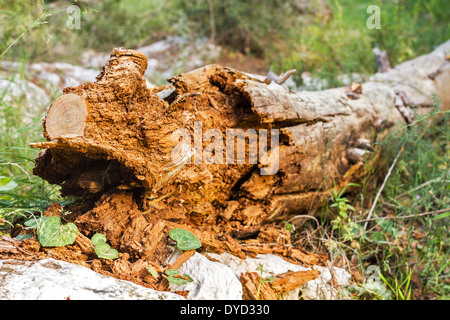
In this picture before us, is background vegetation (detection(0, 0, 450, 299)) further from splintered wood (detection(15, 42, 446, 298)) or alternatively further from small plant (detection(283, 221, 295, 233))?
splintered wood (detection(15, 42, 446, 298))

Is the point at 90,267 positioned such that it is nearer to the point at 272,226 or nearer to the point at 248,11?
the point at 272,226

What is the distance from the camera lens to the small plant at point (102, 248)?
1.68 metres

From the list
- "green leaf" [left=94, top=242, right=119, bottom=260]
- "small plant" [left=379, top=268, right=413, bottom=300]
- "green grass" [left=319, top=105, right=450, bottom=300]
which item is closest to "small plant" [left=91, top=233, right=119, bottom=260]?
"green leaf" [left=94, top=242, right=119, bottom=260]

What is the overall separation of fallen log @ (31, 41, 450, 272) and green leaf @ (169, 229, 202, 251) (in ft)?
0.28

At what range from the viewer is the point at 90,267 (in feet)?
5.41

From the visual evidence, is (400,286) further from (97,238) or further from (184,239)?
(97,238)

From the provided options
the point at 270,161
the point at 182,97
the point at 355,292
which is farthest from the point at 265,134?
the point at 355,292

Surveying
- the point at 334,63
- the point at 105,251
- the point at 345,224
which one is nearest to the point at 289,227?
the point at 345,224

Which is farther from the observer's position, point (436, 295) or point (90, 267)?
point (436, 295)

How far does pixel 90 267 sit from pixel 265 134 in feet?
3.83

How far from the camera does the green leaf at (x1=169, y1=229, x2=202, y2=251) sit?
181 cm

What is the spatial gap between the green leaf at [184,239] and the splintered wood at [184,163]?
0.08 meters

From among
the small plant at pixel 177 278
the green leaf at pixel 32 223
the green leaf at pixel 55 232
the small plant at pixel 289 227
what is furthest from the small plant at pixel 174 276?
the small plant at pixel 289 227

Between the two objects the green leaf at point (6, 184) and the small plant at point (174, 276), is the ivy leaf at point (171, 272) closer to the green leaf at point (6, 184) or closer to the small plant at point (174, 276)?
the small plant at point (174, 276)
